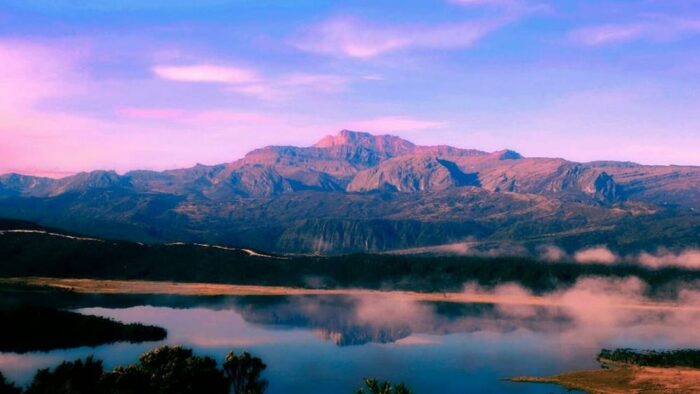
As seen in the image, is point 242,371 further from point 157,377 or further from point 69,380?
point 69,380

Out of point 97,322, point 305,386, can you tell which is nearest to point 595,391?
point 305,386

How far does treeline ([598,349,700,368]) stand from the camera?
526 feet

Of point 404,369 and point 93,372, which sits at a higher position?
point 93,372

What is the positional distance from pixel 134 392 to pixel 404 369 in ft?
232

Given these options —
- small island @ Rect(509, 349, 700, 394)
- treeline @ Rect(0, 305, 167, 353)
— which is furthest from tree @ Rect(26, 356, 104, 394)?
small island @ Rect(509, 349, 700, 394)

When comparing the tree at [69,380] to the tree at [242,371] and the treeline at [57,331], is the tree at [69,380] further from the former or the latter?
the treeline at [57,331]

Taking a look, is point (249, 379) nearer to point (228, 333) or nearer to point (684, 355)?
point (228, 333)

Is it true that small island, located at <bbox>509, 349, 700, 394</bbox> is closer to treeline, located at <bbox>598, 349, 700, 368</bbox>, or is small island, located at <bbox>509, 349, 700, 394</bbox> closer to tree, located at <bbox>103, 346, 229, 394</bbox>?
treeline, located at <bbox>598, 349, 700, 368</bbox>

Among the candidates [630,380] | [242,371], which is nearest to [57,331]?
[242,371]

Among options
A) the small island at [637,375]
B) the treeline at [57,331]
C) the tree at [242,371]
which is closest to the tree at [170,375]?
the tree at [242,371]

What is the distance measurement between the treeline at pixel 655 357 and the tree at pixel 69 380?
118m

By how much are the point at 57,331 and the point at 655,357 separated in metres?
143

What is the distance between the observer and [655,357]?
165250mm

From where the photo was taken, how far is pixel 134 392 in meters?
95.1
